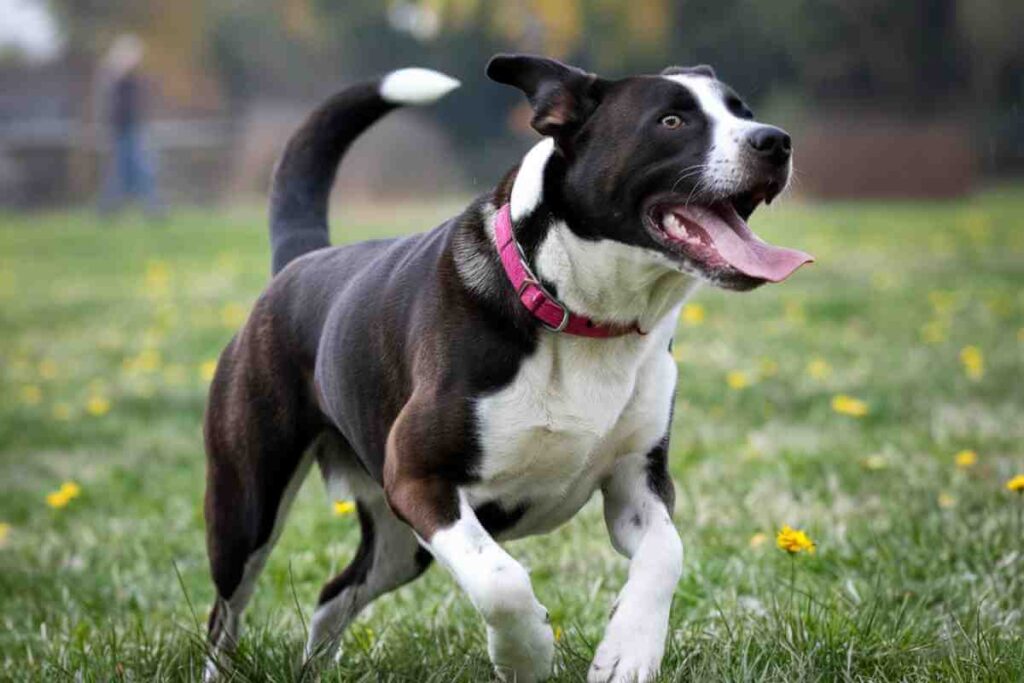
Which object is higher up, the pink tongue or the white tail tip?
the pink tongue

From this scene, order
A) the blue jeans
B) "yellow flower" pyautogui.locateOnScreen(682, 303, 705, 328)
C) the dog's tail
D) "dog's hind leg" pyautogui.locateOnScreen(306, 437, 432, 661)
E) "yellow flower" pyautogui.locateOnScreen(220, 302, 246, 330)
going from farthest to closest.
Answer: the blue jeans
"yellow flower" pyautogui.locateOnScreen(220, 302, 246, 330)
"yellow flower" pyautogui.locateOnScreen(682, 303, 705, 328)
the dog's tail
"dog's hind leg" pyautogui.locateOnScreen(306, 437, 432, 661)

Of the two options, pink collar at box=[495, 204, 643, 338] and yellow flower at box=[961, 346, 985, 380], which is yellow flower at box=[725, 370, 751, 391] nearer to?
yellow flower at box=[961, 346, 985, 380]

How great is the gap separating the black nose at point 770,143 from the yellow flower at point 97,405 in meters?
4.95

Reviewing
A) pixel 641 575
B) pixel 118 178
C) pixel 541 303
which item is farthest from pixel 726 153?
pixel 118 178

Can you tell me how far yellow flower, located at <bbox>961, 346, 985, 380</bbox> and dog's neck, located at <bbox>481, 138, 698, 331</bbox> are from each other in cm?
415

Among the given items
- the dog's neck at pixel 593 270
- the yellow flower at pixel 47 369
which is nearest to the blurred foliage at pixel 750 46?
the yellow flower at pixel 47 369

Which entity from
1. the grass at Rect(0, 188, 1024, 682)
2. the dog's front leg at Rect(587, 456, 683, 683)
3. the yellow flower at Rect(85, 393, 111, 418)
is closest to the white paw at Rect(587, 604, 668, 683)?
the dog's front leg at Rect(587, 456, 683, 683)

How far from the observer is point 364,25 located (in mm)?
32500

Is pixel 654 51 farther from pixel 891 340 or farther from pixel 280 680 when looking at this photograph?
pixel 280 680

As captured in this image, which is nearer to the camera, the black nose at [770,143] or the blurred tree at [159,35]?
the black nose at [770,143]

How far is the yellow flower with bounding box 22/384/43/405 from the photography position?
7828mm

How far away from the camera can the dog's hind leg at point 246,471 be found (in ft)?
12.0

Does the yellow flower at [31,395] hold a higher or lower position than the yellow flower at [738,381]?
lower

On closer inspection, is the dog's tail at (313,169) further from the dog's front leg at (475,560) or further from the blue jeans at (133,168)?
the blue jeans at (133,168)
